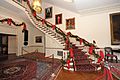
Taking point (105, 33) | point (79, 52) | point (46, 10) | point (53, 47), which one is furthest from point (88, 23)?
point (46, 10)

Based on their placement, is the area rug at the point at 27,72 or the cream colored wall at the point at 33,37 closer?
the area rug at the point at 27,72

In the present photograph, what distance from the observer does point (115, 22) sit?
26.0ft

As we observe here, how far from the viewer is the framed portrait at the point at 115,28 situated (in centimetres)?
782

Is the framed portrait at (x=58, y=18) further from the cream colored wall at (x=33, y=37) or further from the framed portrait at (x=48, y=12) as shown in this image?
the cream colored wall at (x=33, y=37)

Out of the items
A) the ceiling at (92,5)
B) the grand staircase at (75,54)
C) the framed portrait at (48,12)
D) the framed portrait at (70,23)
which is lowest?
the grand staircase at (75,54)

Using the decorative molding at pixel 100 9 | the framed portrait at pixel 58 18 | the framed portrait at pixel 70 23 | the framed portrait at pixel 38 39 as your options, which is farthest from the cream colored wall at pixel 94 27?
the framed portrait at pixel 38 39

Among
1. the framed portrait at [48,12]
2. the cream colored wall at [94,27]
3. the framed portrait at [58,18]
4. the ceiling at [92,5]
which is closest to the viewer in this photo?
the ceiling at [92,5]

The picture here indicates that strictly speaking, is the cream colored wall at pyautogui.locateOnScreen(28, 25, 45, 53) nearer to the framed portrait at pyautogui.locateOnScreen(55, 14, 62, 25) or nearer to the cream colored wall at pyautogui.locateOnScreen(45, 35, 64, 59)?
the cream colored wall at pyautogui.locateOnScreen(45, 35, 64, 59)

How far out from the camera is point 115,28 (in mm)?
7926

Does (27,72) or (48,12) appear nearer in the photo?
(27,72)

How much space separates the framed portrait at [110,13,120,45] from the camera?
7824 mm

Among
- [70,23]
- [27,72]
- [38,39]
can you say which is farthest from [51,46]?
[27,72]

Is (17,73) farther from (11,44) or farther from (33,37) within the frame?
(33,37)

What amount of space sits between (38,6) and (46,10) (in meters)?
5.95
